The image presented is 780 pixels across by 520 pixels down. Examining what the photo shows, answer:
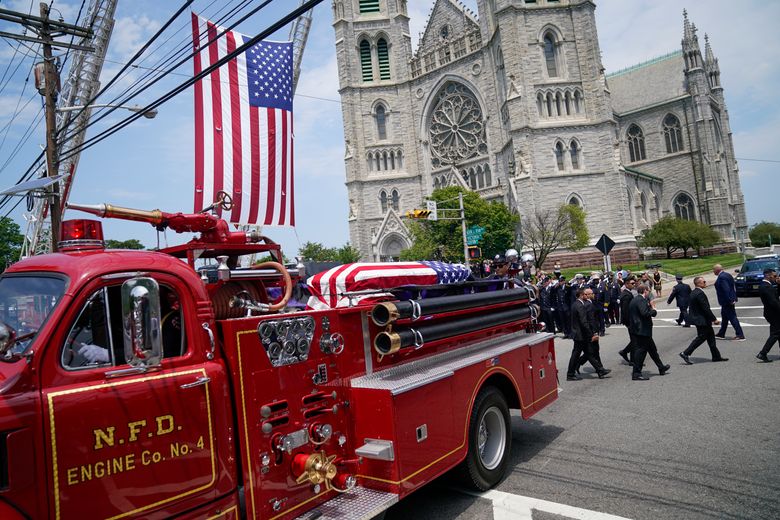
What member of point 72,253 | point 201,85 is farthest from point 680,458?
point 201,85

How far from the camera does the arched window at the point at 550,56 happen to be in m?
48.2

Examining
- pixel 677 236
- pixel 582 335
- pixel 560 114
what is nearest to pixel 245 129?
pixel 582 335

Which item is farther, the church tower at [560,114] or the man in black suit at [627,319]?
the church tower at [560,114]

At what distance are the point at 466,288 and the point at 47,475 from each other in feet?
14.1

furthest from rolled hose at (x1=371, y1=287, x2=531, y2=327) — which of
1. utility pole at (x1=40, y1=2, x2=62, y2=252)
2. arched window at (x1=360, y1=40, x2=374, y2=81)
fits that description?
arched window at (x1=360, y1=40, x2=374, y2=81)

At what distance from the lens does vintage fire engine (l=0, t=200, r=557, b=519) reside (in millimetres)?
2729

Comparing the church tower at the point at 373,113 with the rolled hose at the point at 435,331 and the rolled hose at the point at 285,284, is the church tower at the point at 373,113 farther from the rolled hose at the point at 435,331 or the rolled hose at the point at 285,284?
the rolled hose at the point at 285,284

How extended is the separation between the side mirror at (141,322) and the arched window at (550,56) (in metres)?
50.9

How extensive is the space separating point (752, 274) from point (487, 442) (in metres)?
23.2

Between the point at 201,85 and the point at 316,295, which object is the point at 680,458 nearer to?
the point at 316,295

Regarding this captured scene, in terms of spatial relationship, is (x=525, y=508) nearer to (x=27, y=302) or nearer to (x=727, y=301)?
(x=27, y=302)

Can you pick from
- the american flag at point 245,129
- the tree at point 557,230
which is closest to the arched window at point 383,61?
the tree at point 557,230

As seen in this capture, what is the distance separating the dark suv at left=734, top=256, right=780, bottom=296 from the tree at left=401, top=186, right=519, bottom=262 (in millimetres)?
22770

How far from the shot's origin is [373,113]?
60344 mm
